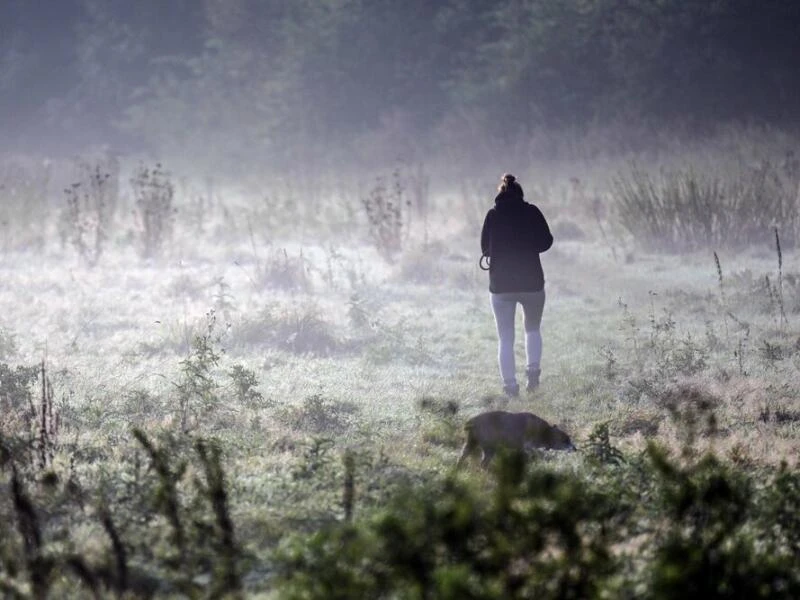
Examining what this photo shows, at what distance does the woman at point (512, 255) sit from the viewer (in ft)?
28.7

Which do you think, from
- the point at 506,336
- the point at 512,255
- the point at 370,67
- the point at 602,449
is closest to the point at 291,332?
the point at 506,336

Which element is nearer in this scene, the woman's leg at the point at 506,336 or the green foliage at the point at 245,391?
the green foliage at the point at 245,391

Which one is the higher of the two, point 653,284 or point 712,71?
point 712,71

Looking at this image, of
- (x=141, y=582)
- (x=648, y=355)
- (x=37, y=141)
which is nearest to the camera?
(x=141, y=582)

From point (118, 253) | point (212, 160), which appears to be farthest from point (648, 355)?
point (212, 160)

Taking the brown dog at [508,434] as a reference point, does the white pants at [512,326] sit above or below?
above

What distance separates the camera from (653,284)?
13953 mm

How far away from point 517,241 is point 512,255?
0.41ft

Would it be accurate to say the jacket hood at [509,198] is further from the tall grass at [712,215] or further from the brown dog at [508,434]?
the tall grass at [712,215]

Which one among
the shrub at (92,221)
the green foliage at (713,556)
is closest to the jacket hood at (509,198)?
the green foliage at (713,556)

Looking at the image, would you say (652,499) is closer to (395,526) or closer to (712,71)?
(395,526)

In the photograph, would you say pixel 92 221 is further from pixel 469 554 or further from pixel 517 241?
pixel 469 554

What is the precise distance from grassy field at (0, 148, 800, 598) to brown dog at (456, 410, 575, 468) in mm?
191

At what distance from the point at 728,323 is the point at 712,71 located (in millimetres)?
20488
